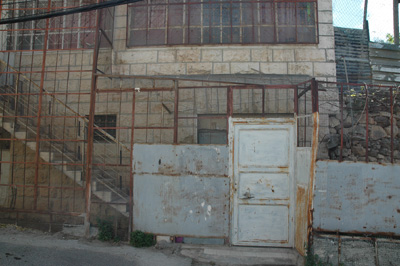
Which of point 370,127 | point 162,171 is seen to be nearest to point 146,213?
point 162,171

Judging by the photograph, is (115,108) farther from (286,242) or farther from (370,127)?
(370,127)

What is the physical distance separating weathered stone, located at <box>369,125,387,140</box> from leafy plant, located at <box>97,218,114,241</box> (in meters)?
6.36

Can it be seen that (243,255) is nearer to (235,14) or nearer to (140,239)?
(140,239)

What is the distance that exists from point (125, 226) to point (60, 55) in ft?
16.9

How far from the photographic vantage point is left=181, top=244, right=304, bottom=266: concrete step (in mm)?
4420

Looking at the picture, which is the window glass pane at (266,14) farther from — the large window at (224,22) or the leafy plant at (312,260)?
the leafy plant at (312,260)

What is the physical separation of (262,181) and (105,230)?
3.27 m

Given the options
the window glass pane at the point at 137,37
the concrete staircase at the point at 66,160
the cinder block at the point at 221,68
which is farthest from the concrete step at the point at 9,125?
the cinder block at the point at 221,68

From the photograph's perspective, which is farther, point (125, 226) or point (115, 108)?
point (115, 108)

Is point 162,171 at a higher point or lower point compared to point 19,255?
higher

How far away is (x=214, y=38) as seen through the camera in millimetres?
7207

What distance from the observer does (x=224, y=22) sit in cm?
723

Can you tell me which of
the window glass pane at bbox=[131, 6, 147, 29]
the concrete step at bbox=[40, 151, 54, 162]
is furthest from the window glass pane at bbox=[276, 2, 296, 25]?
the concrete step at bbox=[40, 151, 54, 162]

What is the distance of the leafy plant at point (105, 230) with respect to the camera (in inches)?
204
